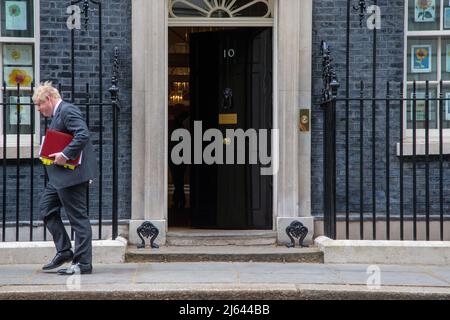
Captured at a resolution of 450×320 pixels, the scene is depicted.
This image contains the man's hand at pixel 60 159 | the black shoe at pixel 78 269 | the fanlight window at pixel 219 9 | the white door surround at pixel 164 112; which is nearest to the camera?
the man's hand at pixel 60 159

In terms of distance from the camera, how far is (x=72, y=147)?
7.52 m

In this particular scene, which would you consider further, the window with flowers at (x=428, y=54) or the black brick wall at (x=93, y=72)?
the window with flowers at (x=428, y=54)

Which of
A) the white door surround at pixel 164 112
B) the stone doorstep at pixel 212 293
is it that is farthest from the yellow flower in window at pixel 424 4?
the stone doorstep at pixel 212 293

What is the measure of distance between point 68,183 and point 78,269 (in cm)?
82

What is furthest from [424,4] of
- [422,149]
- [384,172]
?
[384,172]

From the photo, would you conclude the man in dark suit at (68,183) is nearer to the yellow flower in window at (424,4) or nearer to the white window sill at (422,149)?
the white window sill at (422,149)

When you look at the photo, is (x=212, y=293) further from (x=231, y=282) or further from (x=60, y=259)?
(x=60, y=259)

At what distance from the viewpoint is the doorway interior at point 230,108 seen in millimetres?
10133

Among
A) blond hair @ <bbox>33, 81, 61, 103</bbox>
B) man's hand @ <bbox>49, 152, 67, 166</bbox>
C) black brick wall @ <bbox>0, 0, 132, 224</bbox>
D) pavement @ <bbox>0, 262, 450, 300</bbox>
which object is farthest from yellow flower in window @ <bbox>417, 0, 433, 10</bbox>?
man's hand @ <bbox>49, 152, 67, 166</bbox>

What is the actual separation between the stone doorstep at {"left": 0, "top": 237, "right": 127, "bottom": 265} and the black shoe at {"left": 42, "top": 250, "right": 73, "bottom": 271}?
66cm

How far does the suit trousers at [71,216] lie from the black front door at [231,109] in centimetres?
268

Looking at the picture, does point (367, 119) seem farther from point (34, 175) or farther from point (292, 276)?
point (34, 175)

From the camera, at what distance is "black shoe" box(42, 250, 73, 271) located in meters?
7.92
